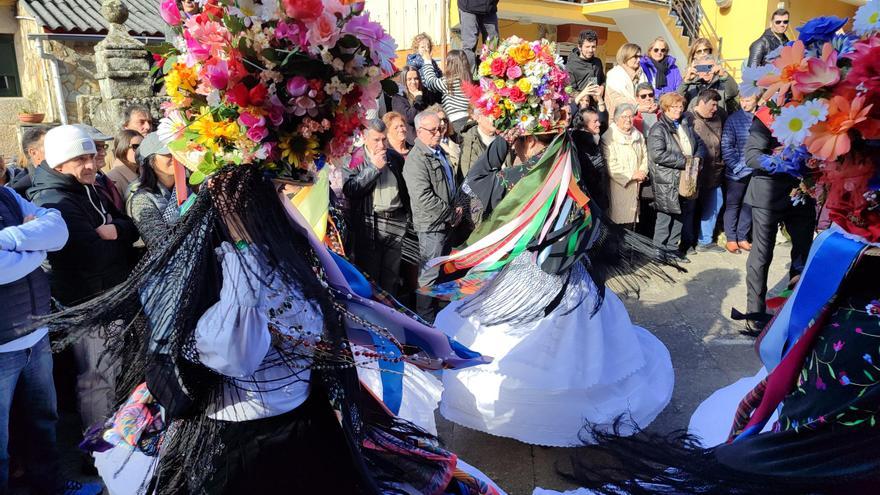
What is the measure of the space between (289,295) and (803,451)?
5.58 ft

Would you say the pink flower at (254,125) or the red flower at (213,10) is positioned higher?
Result: the red flower at (213,10)

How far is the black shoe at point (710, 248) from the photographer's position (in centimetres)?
758

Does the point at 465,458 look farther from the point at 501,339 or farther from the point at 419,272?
the point at 419,272

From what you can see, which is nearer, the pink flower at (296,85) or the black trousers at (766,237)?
the pink flower at (296,85)

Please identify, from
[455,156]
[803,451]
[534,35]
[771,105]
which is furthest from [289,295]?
[534,35]

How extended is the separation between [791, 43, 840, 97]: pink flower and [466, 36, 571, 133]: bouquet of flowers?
191cm

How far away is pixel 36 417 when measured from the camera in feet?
9.89

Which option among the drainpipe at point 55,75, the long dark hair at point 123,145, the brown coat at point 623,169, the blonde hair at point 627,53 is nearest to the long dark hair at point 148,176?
the long dark hair at point 123,145

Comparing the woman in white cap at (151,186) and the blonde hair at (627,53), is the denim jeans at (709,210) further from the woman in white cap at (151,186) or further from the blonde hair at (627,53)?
the woman in white cap at (151,186)

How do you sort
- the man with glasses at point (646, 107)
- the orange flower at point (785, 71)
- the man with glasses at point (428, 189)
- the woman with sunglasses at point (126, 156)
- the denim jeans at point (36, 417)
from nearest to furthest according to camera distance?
the orange flower at point (785, 71)
the denim jeans at point (36, 417)
the woman with sunglasses at point (126, 156)
the man with glasses at point (428, 189)
the man with glasses at point (646, 107)

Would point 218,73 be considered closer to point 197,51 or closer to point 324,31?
point 197,51

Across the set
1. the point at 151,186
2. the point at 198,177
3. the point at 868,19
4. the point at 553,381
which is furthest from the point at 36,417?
the point at 868,19

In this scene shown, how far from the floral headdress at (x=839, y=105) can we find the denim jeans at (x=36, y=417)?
3302mm

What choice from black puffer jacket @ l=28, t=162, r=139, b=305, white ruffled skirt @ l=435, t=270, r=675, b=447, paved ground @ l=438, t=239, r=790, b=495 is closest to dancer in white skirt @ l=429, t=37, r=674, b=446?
white ruffled skirt @ l=435, t=270, r=675, b=447
